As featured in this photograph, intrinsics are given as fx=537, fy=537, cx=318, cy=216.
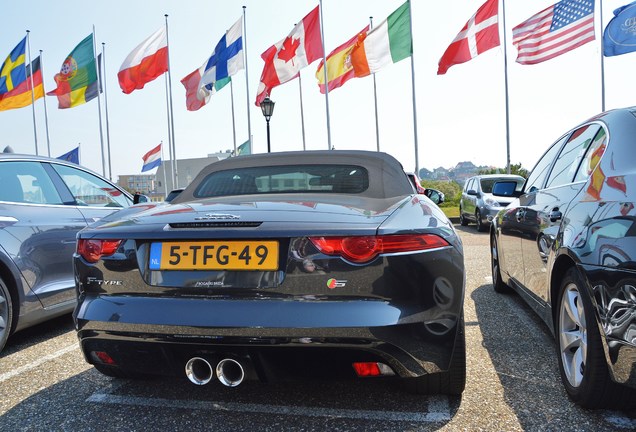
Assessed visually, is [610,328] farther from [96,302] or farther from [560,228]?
[96,302]

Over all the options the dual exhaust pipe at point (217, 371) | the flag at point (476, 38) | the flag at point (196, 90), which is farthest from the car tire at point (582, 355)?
the flag at point (196, 90)

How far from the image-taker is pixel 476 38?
57.3ft

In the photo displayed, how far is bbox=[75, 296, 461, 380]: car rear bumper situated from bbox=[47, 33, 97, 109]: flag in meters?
22.2

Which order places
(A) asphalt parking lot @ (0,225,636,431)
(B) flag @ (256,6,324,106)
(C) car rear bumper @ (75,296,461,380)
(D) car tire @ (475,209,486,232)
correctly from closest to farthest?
(C) car rear bumper @ (75,296,461,380) < (A) asphalt parking lot @ (0,225,636,431) < (D) car tire @ (475,209,486,232) < (B) flag @ (256,6,324,106)

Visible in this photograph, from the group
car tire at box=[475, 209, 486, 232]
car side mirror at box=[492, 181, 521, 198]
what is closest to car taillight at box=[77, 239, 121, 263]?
car side mirror at box=[492, 181, 521, 198]

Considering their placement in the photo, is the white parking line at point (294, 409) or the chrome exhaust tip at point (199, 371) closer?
the chrome exhaust tip at point (199, 371)

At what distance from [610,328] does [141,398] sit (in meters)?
2.20

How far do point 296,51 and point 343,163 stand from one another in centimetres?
1704

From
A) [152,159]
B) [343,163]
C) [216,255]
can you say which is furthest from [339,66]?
[216,255]

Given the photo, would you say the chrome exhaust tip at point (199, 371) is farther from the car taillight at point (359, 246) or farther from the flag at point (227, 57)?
the flag at point (227, 57)

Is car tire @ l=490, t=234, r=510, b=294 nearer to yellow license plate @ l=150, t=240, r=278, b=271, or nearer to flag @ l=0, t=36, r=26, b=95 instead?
yellow license plate @ l=150, t=240, r=278, b=271

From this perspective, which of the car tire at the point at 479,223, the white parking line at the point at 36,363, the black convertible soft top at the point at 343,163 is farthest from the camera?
the car tire at the point at 479,223

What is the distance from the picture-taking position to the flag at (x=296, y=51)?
1923 cm

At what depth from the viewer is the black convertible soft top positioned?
9.87 ft
